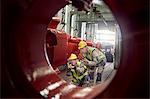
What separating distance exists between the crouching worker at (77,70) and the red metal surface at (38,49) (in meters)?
2.97

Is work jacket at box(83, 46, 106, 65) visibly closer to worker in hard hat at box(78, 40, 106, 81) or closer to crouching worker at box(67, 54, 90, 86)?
worker in hard hat at box(78, 40, 106, 81)

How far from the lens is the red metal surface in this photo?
2.25 feet

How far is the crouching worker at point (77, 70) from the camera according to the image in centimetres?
417

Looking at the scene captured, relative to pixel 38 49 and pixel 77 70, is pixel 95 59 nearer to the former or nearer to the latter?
pixel 77 70

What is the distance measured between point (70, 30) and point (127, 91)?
6.88 metres

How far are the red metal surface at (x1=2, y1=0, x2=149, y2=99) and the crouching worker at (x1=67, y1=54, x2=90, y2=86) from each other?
2.97 metres

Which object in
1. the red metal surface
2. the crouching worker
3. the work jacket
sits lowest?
the crouching worker

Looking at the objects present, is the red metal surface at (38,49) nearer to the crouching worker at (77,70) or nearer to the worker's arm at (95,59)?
the crouching worker at (77,70)

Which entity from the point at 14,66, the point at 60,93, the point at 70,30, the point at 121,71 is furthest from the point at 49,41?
the point at 70,30

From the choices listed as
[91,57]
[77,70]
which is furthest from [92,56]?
[77,70]

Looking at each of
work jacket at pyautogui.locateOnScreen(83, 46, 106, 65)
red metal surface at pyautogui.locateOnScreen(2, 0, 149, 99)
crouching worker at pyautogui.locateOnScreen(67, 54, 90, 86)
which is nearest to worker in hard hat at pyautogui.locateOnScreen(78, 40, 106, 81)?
work jacket at pyautogui.locateOnScreen(83, 46, 106, 65)

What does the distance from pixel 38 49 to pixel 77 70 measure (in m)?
3.07

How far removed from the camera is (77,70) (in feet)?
13.9

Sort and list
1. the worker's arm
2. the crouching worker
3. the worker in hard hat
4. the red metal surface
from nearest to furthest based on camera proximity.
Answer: the red metal surface, the crouching worker, the worker in hard hat, the worker's arm
